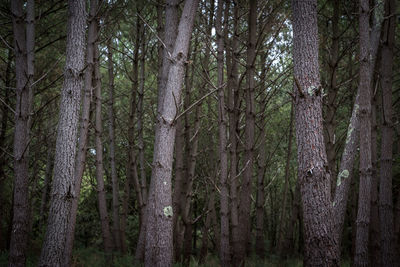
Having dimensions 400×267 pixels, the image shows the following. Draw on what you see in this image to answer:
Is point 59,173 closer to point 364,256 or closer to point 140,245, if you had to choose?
point 140,245

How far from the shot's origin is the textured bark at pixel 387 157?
7.31 metres

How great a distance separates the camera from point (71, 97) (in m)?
5.30

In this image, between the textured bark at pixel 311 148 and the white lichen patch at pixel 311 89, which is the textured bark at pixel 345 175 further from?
the white lichen patch at pixel 311 89

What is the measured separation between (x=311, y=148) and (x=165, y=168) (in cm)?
185

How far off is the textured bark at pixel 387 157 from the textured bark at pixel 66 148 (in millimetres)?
6171

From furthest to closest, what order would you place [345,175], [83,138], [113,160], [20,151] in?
[113,160]
[83,138]
[20,151]
[345,175]

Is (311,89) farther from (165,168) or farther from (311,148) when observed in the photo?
(165,168)

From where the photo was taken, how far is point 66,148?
5207 mm

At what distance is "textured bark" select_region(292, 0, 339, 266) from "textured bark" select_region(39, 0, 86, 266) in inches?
131

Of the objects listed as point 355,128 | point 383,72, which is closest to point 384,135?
point 383,72

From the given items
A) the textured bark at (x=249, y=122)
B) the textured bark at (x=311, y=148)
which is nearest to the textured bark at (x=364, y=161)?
the textured bark at (x=311, y=148)

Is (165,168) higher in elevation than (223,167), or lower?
lower

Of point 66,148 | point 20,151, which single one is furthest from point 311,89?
point 20,151

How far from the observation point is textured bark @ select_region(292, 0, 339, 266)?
3822 mm
